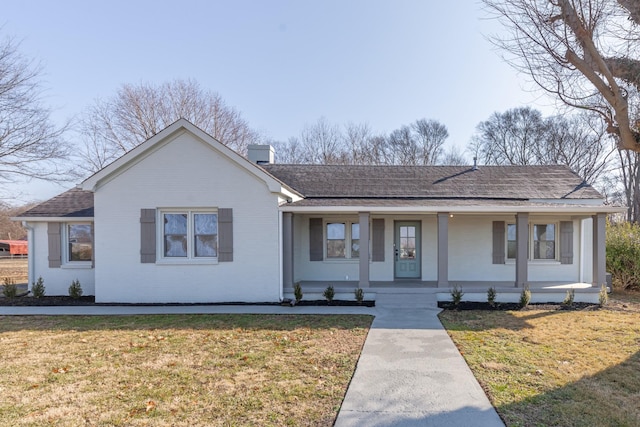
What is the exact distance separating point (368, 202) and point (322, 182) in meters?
2.72

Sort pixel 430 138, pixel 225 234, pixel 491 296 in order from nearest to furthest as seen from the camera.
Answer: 1. pixel 491 296
2. pixel 225 234
3. pixel 430 138

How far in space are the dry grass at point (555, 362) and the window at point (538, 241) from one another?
9.67 feet

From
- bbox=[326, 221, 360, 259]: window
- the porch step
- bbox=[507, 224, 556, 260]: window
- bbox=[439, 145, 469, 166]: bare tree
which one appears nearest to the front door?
bbox=[326, 221, 360, 259]: window

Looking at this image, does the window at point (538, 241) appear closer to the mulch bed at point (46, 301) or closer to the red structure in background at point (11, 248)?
the mulch bed at point (46, 301)

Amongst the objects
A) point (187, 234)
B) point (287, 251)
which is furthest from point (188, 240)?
point (287, 251)

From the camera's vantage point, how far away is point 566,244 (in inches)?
438

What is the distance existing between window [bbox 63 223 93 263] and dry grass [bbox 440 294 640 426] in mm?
10471

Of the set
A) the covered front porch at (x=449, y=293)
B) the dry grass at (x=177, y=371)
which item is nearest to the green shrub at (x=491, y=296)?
the covered front porch at (x=449, y=293)

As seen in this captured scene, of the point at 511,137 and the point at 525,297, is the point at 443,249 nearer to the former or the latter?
the point at 525,297

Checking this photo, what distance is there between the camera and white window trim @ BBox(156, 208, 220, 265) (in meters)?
9.41

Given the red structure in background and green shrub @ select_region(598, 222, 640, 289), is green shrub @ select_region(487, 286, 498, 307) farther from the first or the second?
the red structure in background

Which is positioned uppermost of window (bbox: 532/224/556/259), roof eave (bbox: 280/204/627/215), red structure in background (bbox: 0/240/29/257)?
roof eave (bbox: 280/204/627/215)

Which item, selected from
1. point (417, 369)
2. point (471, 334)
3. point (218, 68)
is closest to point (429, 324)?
point (471, 334)

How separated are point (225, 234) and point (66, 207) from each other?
221 inches
